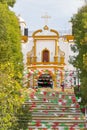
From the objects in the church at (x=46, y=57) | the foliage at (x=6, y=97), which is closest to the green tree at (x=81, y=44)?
the foliage at (x=6, y=97)

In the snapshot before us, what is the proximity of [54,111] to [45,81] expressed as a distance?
48.4 ft

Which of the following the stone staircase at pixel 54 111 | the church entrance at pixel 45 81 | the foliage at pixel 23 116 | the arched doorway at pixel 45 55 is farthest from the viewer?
the arched doorway at pixel 45 55

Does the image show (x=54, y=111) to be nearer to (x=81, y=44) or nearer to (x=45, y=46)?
(x=81, y=44)

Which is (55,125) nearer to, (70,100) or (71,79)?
(70,100)

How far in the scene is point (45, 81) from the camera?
44062mm

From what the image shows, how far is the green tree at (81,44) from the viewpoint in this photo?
86.0ft

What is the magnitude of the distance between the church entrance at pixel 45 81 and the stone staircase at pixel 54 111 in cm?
837

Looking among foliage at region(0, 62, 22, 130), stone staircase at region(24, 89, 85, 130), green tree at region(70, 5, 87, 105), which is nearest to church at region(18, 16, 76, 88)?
stone staircase at region(24, 89, 85, 130)

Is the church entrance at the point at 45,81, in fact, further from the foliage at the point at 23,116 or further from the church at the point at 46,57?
the foliage at the point at 23,116

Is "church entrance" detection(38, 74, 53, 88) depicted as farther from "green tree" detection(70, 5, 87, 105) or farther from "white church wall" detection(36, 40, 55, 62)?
"green tree" detection(70, 5, 87, 105)

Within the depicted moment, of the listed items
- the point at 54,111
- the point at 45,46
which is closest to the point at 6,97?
the point at 54,111

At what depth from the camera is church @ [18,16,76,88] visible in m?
42.9

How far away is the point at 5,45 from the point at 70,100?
12555 mm

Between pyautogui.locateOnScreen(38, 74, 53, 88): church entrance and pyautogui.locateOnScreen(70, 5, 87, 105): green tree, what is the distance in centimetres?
1266
